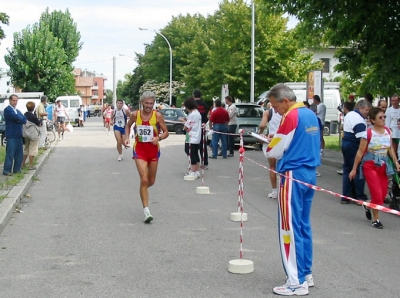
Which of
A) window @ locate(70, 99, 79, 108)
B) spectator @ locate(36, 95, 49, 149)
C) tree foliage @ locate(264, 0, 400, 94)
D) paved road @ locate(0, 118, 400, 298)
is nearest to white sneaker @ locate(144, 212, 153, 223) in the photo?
paved road @ locate(0, 118, 400, 298)

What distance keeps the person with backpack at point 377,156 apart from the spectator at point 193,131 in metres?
5.62

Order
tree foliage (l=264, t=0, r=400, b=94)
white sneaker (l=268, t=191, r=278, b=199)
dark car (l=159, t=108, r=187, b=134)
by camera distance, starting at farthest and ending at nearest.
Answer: dark car (l=159, t=108, r=187, b=134)
tree foliage (l=264, t=0, r=400, b=94)
white sneaker (l=268, t=191, r=278, b=199)

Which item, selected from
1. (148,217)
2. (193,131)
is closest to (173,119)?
(193,131)

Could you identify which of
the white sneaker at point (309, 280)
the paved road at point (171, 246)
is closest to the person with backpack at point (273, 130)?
the paved road at point (171, 246)

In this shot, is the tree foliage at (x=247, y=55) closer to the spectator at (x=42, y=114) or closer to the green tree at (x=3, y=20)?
the spectator at (x=42, y=114)

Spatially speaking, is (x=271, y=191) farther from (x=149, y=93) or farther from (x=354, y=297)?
(x=354, y=297)

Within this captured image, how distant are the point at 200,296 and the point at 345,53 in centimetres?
1211

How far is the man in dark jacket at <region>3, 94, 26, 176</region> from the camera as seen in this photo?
14.0 meters

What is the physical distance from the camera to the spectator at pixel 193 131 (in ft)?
47.7

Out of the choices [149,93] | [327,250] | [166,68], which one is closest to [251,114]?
[149,93]

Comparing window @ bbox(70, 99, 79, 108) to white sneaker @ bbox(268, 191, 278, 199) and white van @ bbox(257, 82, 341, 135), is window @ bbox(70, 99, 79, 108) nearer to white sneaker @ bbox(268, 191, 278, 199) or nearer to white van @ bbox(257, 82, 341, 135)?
white van @ bbox(257, 82, 341, 135)

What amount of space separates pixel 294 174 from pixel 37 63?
61.0 m

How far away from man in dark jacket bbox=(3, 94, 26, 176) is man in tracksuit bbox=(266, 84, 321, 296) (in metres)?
9.41

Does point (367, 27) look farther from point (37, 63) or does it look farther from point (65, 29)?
point (65, 29)
